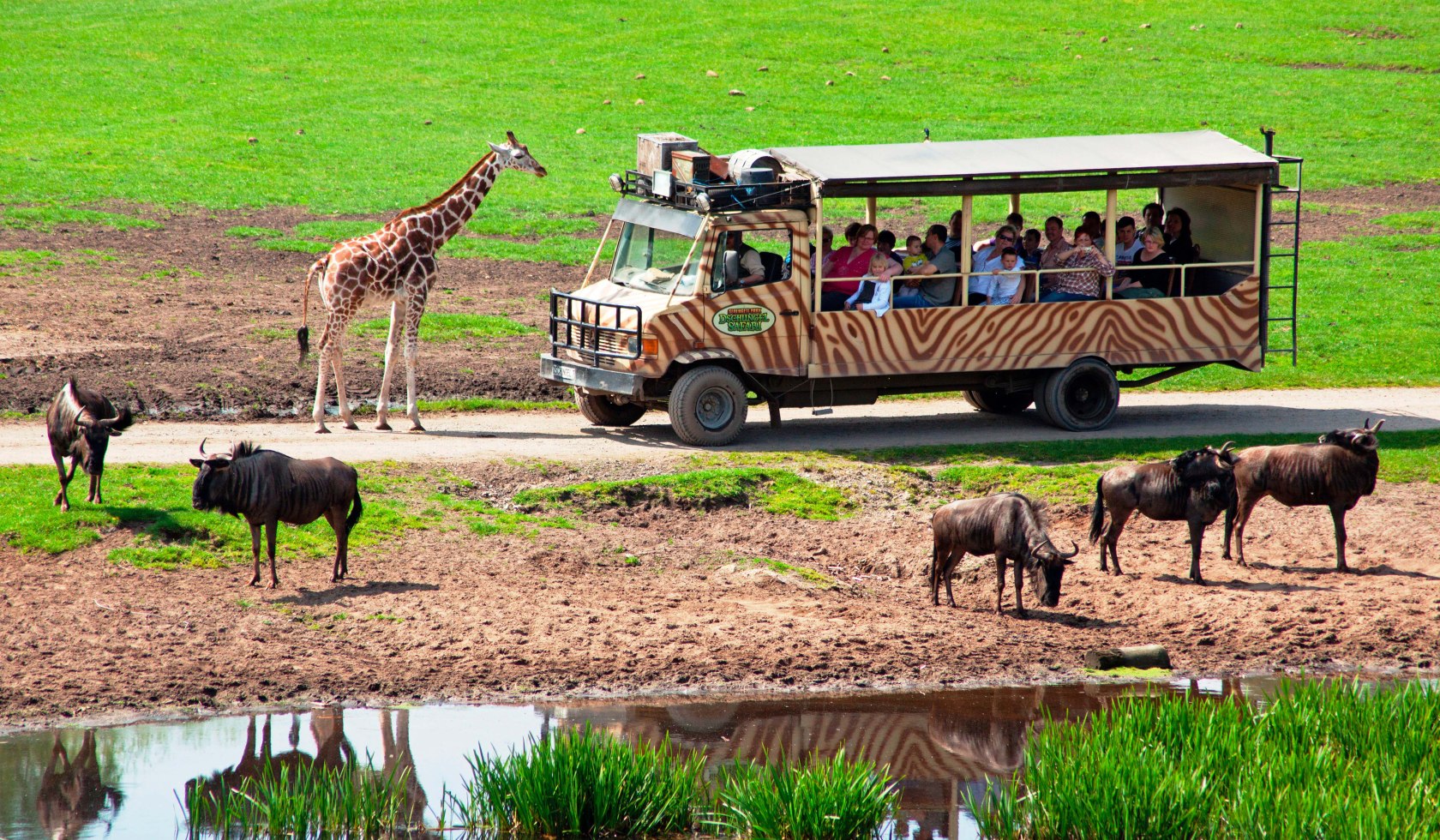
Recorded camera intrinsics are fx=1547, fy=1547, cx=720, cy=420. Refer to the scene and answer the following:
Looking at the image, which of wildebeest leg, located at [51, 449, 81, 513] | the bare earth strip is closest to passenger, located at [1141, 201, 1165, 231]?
the bare earth strip

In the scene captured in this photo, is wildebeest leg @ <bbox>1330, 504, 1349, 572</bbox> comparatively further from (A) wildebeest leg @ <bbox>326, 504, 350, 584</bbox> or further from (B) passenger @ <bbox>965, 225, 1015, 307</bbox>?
(A) wildebeest leg @ <bbox>326, 504, 350, 584</bbox>

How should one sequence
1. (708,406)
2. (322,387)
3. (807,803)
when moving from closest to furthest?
(807,803) → (708,406) → (322,387)

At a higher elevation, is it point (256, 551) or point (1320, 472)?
point (1320, 472)

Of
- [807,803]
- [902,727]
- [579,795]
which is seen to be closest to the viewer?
[807,803]

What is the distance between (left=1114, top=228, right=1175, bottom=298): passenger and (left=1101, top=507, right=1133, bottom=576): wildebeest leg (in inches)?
217

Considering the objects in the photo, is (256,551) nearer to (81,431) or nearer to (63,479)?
(81,431)

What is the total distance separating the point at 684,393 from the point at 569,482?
217cm

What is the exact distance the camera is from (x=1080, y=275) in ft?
62.7

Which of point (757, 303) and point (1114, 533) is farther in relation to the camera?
point (757, 303)

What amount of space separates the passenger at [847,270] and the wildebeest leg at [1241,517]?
18.3ft

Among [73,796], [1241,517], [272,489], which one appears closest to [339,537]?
[272,489]

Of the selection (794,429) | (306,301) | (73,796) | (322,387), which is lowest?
(73,796)

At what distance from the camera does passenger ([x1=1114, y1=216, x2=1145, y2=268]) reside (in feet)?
64.2

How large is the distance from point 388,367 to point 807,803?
437 inches
